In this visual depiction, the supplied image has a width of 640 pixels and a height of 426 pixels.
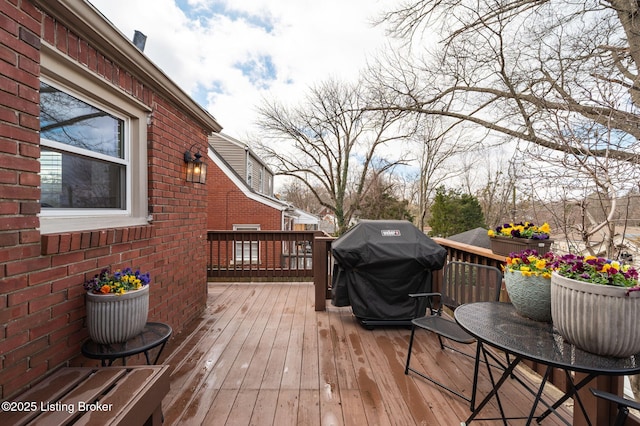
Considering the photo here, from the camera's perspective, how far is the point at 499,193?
42.2ft

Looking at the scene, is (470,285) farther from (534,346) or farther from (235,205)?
(235,205)

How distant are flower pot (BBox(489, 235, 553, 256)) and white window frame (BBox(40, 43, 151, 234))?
11.1ft

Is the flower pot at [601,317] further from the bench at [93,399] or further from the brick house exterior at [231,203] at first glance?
the brick house exterior at [231,203]

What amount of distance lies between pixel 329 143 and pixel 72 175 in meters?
14.6

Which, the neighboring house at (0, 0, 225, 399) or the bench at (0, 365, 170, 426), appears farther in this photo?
the neighboring house at (0, 0, 225, 399)

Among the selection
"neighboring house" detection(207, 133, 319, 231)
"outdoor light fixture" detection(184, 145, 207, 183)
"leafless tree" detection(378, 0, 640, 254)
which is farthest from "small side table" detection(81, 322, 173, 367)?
"neighboring house" detection(207, 133, 319, 231)

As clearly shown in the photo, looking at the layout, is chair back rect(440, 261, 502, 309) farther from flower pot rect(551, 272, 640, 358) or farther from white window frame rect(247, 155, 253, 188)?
white window frame rect(247, 155, 253, 188)

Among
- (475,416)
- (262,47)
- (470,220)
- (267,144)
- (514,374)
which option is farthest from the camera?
(267,144)

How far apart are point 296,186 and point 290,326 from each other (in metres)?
20.1

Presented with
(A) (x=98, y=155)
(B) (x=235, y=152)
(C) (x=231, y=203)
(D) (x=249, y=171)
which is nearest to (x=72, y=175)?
(A) (x=98, y=155)

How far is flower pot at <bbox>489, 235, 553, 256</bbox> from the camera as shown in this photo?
242 cm

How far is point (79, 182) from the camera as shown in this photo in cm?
198

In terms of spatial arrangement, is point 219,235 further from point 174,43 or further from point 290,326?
point 174,43

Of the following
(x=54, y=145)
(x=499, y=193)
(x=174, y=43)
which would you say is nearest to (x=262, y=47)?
(x=174, y=43)
